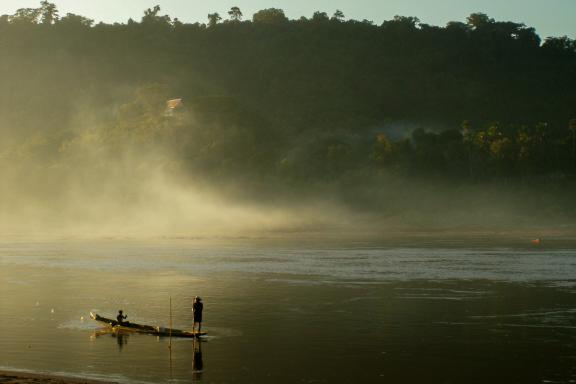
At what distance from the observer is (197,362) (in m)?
37.3

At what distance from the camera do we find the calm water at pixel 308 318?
35.9m

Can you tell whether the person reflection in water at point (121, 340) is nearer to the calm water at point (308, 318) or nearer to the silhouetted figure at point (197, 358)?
the calm water at point (308, 318)

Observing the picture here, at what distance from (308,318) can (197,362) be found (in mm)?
14084

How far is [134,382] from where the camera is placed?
33094 millimetres

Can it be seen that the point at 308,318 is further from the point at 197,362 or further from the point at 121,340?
the point at 197,362

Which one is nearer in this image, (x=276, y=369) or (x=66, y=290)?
(x=276, y=369)

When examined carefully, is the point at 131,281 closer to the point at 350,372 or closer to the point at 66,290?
the point at 66,290

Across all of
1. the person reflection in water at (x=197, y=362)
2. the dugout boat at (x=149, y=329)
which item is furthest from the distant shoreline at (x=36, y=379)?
the dugout boat at (x=149, y=329)

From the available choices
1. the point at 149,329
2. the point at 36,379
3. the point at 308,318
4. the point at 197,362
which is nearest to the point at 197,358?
the point at 197,362

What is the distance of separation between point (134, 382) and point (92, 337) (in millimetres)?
11981

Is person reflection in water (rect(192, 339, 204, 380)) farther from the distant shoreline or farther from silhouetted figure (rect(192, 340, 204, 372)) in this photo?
the distant shoreline

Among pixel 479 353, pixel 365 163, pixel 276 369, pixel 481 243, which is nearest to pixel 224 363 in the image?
pixel 276 369

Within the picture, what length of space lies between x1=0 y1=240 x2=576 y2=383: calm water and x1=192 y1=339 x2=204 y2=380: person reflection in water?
47 millimetres

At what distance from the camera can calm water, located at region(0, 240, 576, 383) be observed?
118 ft
